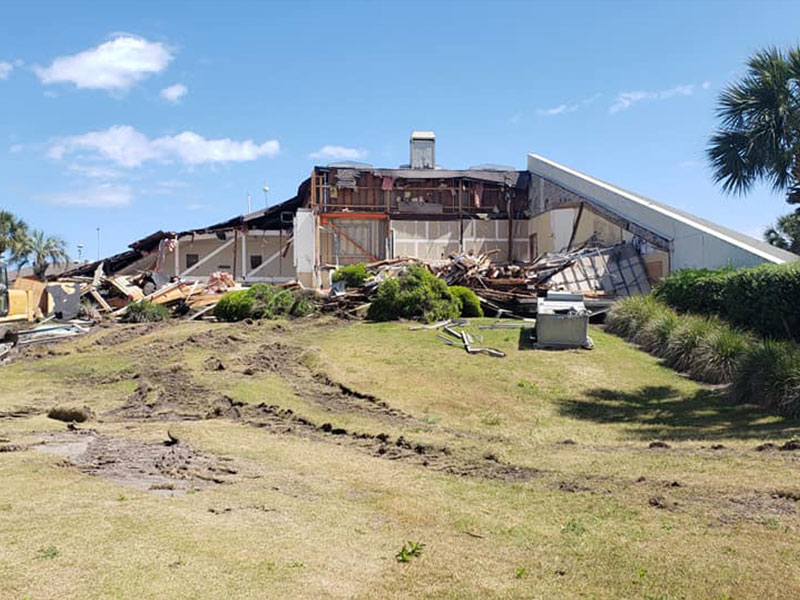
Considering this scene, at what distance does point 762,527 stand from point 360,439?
5.19 metres

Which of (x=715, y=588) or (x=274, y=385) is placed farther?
(x=274, y=385)

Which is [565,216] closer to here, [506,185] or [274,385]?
[506,185]

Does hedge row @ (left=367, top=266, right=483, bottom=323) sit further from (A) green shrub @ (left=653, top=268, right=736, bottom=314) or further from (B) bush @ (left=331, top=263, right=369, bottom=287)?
(A) green shrub @ (left=653, top=268, right=736, bottom=314)

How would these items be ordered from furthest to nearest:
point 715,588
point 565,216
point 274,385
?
point 565,216 → point 274,385 → point 715,588

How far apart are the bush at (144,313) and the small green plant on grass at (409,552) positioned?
2101cm

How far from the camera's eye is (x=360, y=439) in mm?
9617

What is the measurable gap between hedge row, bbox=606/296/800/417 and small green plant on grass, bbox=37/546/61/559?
9.86m

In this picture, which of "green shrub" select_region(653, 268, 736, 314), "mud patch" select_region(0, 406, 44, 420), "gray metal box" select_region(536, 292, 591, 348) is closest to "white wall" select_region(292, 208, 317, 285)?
"green shrub" select_region(653, 268, 736, 314)

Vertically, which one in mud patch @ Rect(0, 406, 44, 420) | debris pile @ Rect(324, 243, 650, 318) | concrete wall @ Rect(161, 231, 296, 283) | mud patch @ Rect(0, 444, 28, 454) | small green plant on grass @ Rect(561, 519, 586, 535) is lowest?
mud patch @ Rect(0, 406, 44, 420)

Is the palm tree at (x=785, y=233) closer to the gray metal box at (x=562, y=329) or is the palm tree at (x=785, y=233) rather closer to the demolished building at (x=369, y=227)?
the demolished building at (x=369, y=227)

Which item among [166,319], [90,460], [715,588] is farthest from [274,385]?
[166,319]

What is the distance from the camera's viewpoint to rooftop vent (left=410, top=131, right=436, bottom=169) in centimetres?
4062

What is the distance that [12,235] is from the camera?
140ft

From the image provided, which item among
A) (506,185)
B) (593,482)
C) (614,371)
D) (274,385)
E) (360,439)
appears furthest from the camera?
(506,185)
